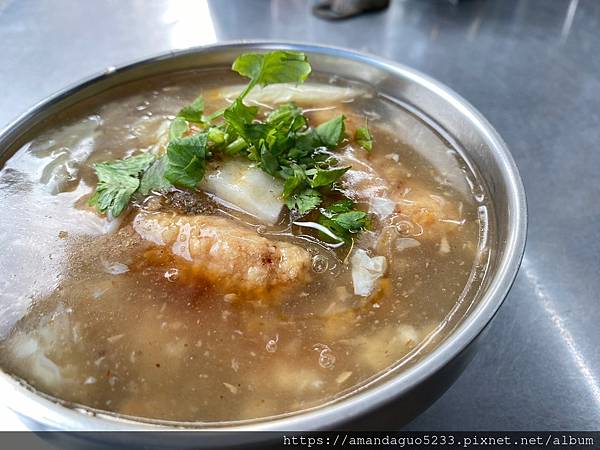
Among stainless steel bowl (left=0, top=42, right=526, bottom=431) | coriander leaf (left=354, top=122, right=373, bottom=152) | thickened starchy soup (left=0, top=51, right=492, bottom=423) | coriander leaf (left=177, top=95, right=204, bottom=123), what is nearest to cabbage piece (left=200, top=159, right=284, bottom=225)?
thickened starchy soup (left=0, top=51, right=492, bottom=423)

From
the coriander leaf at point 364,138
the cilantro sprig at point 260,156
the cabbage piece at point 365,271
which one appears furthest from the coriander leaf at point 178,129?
the cabbage piece at point 365,271

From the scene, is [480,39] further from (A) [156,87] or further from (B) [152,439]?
(B) [152,439]

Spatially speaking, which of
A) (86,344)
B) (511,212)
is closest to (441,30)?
(511,212)

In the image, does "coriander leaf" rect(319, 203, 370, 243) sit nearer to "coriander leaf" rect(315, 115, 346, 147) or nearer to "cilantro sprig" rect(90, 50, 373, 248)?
"cilantro sprig" rect(90, 50, 373, 248)

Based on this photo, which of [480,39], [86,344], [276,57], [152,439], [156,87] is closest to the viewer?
[152,439]

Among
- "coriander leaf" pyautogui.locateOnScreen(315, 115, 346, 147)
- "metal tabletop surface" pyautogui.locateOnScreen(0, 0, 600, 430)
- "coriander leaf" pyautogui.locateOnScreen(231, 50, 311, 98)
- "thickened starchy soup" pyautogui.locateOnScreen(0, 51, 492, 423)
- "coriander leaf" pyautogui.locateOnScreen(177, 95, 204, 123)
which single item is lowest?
"metal tabletop surface" pyautogui.locateOnScreen(0, 0, 600, 430)

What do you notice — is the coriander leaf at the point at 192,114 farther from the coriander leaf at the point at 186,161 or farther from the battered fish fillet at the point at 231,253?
the battered fish fillet at the point at 231,253

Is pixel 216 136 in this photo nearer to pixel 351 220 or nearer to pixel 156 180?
pixel 156 180
